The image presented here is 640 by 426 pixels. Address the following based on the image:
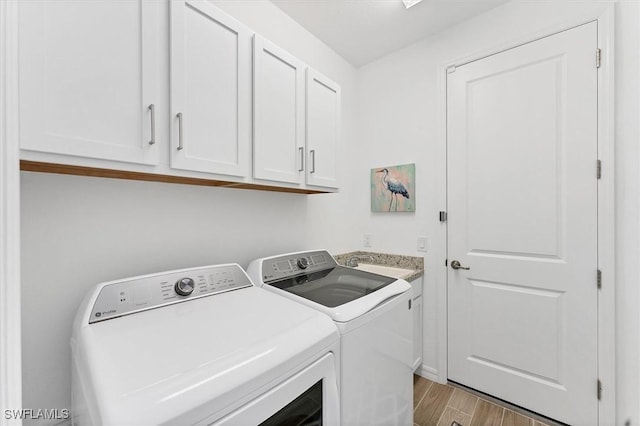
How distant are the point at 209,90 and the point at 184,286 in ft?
2.71

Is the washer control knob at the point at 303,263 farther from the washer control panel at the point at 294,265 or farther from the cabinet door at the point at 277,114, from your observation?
the cabinet door at the point at 277,114

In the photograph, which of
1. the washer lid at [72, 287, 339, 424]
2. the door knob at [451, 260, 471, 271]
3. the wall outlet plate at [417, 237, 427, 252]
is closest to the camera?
the washer lid at [72, 287, 339, 424]

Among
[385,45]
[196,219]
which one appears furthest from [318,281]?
[385,45]

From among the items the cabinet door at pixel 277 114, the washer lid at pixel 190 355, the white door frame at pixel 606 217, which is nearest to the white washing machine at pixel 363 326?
the washer lid at pixel 190 355

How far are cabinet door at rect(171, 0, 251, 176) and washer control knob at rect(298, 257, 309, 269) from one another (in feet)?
2.17

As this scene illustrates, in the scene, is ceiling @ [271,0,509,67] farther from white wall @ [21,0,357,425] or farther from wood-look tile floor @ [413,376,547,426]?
wood-look tile floor @ [413,376,547,426]

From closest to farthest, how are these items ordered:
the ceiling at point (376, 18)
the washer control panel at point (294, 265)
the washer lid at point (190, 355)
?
the washer lid at point (190, 355) → the washer control panel at point (294, 265) → the ceiling at point (376, 18)

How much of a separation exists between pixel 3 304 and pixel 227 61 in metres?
1.10

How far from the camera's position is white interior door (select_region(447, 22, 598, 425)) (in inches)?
61.9

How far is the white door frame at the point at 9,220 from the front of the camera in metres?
0.63

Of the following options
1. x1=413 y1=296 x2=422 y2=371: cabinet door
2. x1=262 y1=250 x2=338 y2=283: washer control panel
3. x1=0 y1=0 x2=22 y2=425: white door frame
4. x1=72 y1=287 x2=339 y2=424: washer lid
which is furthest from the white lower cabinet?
x1=0 y1=0 x2=22 y2=425: white door frame

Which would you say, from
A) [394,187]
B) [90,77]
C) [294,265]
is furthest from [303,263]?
[90,77]

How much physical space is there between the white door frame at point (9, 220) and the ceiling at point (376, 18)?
156 centimetres

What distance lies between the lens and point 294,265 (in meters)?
1.60
